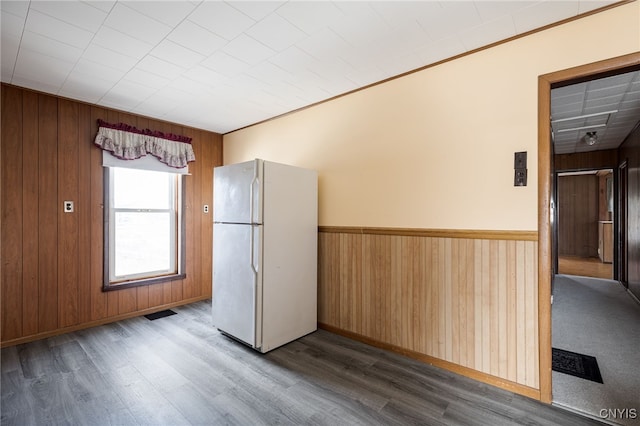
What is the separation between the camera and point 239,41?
7.13 ft

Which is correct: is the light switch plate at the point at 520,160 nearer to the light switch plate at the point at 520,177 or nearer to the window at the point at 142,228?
the light switch plate at the point at 520,177

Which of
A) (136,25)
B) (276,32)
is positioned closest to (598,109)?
(276,32)

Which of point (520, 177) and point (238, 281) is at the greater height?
point (520, 177)

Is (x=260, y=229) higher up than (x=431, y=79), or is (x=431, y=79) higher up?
(x=431, y=79)

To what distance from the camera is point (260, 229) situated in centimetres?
269

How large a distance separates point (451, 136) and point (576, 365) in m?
2.17

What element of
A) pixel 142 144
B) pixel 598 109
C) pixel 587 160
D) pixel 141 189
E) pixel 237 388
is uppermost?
pixel 598 109

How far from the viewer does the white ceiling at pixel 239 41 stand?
1.83 meters

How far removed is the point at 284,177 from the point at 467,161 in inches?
63.5

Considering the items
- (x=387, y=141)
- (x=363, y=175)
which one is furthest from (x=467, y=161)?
(x=363, y=175)

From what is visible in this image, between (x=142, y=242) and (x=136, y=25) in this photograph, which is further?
(x=142, y=242)

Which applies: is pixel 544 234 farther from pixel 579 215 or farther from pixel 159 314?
pixel 579 215

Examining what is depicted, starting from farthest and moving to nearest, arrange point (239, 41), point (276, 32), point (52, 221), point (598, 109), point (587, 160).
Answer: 1. point (587, 160)
2. point (598, 109)
3. point (52, 221)
4. point (239, 41)
5. point (276, 32)

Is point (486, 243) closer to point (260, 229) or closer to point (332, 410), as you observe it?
point (332, 410)
